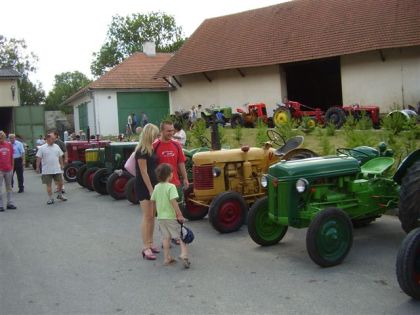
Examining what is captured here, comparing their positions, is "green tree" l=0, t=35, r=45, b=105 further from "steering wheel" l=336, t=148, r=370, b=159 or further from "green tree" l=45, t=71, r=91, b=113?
"steering wheel" l=336, t=148, r=370, b=159

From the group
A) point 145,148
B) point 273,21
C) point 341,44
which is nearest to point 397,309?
point 145,148

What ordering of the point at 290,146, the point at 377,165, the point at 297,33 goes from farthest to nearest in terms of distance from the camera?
1. the point at 297,33
2. the point at 290,146
3. the point at 377,165

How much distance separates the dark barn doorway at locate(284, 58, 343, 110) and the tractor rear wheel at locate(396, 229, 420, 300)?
24.6 m

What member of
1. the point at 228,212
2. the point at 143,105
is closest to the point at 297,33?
the point at 143,105

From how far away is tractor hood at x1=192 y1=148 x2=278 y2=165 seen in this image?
26.6 feet

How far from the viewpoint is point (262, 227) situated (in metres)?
6.62

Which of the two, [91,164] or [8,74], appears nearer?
[91,164]

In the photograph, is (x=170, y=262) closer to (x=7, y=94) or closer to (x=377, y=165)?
(x=377, y=165)

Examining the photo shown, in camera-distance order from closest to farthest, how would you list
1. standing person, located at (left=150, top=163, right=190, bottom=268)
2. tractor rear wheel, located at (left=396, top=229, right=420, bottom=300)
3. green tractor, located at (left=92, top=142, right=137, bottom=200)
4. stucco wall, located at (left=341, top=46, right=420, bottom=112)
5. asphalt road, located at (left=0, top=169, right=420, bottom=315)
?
tractor rear wheel, located at (left=396, top=229, right=420, bottom=300), asphalt road, located at (left=0, top=169, right=420, bottom=315), standing person, located at (left=150, top=163, right=190, bottom=268), green tractor, located at (left=92, top=142, right=137, bottom=200), stucco wall, located at (left=341, top=46, right=420, bottom=112)

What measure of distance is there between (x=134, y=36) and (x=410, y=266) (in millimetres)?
63743

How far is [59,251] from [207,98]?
74.4 ft

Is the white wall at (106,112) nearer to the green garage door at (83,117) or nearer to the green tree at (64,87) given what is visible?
the green garage door at (83,117)

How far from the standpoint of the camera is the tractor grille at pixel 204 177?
26.6ft

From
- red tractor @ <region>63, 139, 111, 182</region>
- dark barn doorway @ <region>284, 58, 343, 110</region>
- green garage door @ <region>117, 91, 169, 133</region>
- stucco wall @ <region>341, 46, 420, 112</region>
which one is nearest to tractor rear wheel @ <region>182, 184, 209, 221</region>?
red tractor @ <region>63, 139, 111, 182</region>
